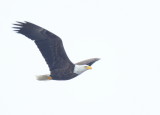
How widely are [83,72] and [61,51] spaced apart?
90cm

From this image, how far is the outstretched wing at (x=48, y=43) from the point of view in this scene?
3469 cm

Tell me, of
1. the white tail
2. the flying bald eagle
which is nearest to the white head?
the flying bald eagle

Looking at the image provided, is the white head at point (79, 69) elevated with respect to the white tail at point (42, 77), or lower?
elevated

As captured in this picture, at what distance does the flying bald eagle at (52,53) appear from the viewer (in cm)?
3469

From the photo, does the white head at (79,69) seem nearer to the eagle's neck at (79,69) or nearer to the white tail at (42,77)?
the eagle's neck at (79,69)

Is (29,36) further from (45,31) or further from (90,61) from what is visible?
(90,61)

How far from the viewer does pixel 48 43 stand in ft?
115

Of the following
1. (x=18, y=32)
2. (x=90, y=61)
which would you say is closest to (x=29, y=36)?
(x=18, y=32)

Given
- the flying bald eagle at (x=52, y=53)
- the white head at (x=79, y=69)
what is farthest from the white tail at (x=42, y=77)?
the white head at (x=79, y=69)

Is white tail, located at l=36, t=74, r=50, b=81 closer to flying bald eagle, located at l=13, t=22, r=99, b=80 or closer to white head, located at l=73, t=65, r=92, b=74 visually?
flying bald eagle, located at l=13, t=22, r=99, b=80

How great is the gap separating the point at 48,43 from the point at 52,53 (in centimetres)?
36

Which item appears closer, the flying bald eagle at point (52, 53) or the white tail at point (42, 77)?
the flying bald eagle at point (52, 53)

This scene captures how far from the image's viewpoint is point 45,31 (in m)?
34.8

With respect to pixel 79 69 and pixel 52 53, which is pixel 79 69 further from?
pixel 52 53
